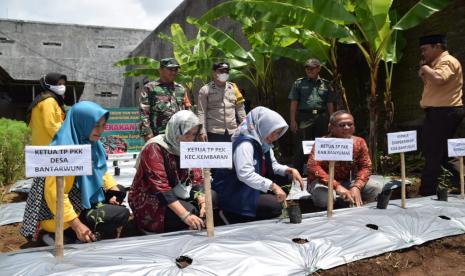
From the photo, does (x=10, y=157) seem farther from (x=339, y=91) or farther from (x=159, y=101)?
(x=339, y=91)

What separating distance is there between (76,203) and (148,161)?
1.65 feet

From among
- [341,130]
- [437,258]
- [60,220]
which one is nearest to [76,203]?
[60,220]

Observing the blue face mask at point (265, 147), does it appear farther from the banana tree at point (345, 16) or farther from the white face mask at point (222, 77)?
the banana tree at point (345, 16)

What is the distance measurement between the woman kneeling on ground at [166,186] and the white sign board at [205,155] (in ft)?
0.91

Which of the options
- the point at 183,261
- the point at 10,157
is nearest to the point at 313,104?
the point at 183,261

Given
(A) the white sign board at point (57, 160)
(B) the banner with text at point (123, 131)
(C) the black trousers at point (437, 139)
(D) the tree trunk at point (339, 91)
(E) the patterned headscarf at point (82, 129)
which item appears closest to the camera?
(A) the white sign board at point (57, 160)

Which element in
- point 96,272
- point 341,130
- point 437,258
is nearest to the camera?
point 96,272

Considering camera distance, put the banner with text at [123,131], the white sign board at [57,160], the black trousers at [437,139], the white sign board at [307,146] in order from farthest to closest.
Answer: the banner with text at [123,131]
the black trousers at [437,139]
the white sign board at [307,146]
the white sign board at [57,160]

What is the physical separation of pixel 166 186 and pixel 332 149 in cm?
110

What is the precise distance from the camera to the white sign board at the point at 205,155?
2109 mm

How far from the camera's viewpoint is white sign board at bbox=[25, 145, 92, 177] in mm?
1787

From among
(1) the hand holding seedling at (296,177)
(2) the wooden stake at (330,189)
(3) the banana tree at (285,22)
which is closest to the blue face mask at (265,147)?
(1) the hand holding seedling at (296,177)

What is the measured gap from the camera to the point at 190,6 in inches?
456

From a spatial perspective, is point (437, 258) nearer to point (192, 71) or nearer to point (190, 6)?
point (192, 71)
